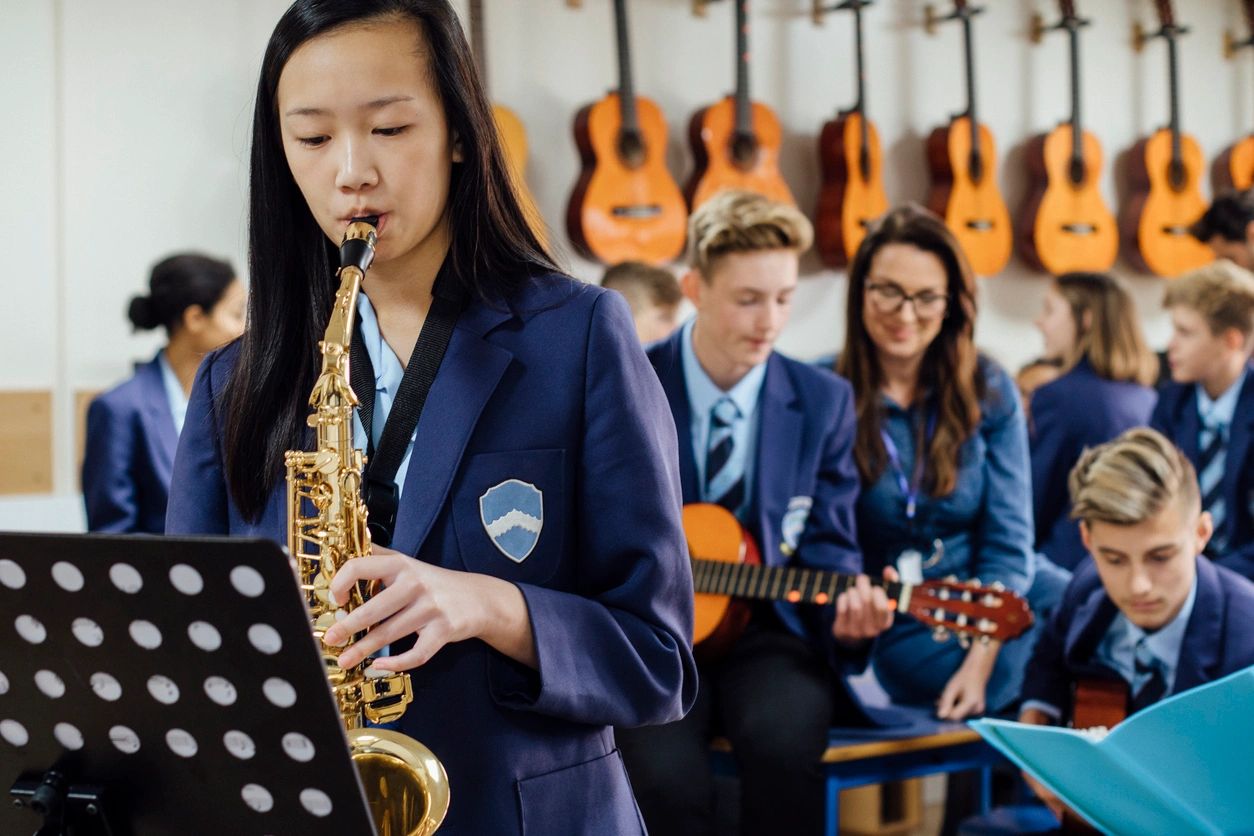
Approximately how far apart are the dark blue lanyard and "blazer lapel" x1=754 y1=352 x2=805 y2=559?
0.31m

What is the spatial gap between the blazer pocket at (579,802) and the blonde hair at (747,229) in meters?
2.01

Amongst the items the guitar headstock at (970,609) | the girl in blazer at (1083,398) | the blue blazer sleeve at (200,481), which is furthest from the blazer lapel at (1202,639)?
the blue blazer sleeve at (200,481)

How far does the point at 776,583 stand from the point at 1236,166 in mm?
4882

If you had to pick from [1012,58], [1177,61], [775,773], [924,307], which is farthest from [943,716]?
[1177,61]

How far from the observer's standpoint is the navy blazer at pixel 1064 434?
4.43 m

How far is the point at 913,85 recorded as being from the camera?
236 inches

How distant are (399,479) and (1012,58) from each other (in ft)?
18.2

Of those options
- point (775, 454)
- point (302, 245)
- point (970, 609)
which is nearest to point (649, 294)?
point (775, 454)

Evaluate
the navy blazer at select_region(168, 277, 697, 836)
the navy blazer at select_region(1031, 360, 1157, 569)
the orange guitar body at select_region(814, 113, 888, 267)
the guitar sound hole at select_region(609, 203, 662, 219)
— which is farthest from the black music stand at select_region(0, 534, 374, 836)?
the orange guitar body at select_region(814, 113, 888, 267)

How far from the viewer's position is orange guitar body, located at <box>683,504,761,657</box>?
3.07 meters

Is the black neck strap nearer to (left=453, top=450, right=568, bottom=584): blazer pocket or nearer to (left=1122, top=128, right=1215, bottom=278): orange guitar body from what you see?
(left=453, top=450, right=568, bottom=584): blazer pocket

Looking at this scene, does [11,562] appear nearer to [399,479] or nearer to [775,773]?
[399,479]

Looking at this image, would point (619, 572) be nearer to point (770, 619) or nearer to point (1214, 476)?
point (770, 619)

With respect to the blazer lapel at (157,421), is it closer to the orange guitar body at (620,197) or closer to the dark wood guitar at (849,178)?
the orange guitar body at (620,197)
